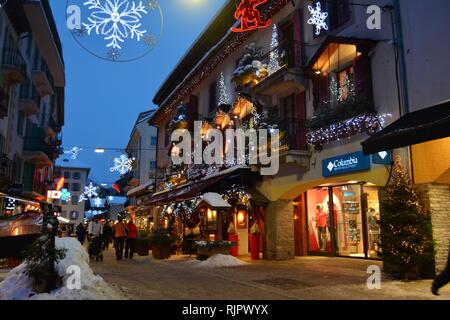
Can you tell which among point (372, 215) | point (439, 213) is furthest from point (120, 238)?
point (439, 213)

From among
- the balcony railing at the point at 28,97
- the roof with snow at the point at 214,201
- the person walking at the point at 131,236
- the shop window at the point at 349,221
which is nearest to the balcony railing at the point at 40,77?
the balcony railing at the point at 28,97

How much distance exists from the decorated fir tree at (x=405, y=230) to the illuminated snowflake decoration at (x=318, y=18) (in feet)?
20.7

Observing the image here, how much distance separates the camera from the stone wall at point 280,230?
1650cm

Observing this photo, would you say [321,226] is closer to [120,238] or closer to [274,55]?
[274,55]

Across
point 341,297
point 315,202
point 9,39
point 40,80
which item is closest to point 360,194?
point 315,202

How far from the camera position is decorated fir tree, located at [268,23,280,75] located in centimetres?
1695

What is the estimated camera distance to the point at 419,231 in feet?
34.8

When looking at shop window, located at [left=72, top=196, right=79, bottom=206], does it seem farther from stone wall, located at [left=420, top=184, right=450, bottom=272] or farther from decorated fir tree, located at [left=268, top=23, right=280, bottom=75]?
stone wall, located at [left=420, top=184, right=450, bottom=272]

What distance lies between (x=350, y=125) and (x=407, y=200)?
121 inches

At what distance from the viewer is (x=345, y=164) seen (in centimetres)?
1320

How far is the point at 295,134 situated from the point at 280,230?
3.77 metres

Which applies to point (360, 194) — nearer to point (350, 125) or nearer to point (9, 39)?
point (350, 125)
